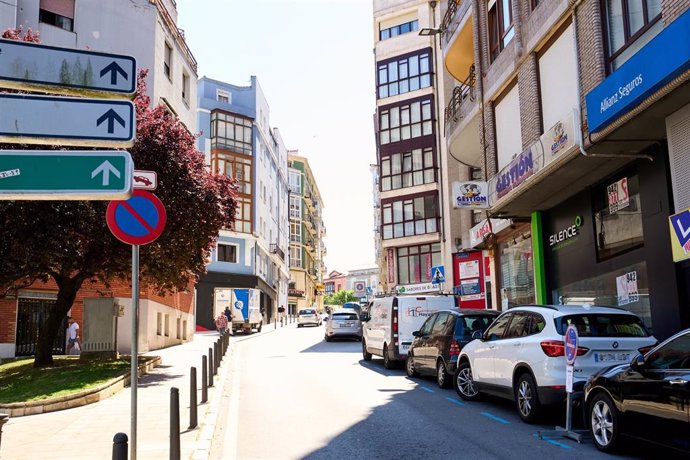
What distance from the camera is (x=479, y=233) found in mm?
22750

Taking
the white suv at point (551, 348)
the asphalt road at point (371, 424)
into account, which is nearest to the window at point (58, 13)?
the asphalt road at point (371, 424)

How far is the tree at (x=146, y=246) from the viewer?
47.7 ft

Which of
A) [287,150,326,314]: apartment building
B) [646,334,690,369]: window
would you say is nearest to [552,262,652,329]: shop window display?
[646,334,690,369]: window

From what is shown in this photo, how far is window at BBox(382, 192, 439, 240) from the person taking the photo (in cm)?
4088

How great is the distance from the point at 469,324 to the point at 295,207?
77.1 meters

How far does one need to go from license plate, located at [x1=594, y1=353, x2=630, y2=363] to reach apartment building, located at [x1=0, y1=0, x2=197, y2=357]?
1426cm

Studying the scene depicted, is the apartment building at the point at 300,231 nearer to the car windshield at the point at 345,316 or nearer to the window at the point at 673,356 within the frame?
the car windshield at the point at 345,316

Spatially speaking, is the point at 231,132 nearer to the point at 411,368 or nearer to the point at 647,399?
the point at 411,368

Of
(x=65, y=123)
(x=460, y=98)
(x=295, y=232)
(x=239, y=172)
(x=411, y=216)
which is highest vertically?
(x=239, y=172)

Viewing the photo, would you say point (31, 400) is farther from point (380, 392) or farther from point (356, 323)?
point (356, 323)

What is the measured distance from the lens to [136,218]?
256 inches

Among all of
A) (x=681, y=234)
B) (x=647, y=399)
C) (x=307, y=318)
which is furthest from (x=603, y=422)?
(x=307, y=318)

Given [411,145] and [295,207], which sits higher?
[295,207]

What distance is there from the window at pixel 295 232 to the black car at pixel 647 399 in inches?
3217
